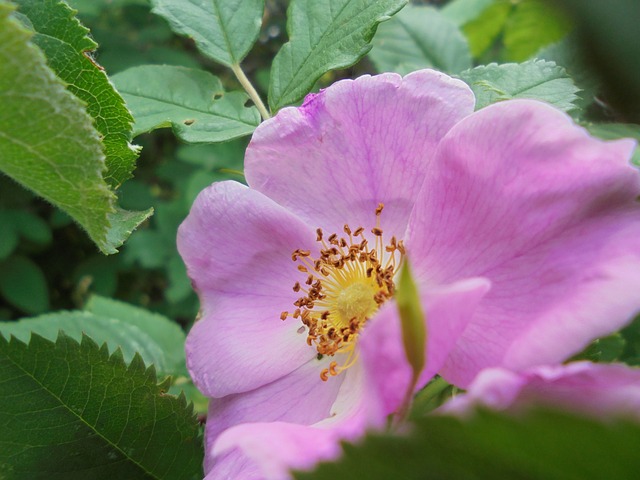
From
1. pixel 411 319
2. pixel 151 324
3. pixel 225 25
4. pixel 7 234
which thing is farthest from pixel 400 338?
pixel 7 234

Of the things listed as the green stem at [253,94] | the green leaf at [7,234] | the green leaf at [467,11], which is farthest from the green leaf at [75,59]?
the green leaf at [7,234]

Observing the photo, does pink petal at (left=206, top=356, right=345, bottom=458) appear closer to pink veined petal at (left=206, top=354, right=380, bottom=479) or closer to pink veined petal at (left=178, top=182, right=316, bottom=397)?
pink veined petal at (left=178, top=182, right=316, bottom=397)

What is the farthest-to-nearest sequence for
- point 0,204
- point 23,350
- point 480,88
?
point 0,204
point 480,88
point 23,350

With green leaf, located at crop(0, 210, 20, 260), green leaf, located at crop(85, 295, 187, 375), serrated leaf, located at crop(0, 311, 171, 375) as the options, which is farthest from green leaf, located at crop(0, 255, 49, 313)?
serrated leaf, located at crop(0, 311, 171, 375)

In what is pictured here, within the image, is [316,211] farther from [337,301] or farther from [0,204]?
[0,204]

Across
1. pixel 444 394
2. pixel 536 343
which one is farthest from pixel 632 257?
pixel 444 394

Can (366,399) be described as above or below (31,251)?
above

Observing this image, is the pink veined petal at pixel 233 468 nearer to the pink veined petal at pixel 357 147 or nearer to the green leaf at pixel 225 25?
the pink veined petal at pixel 357 147

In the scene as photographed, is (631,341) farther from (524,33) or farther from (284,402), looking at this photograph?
(524,33)
